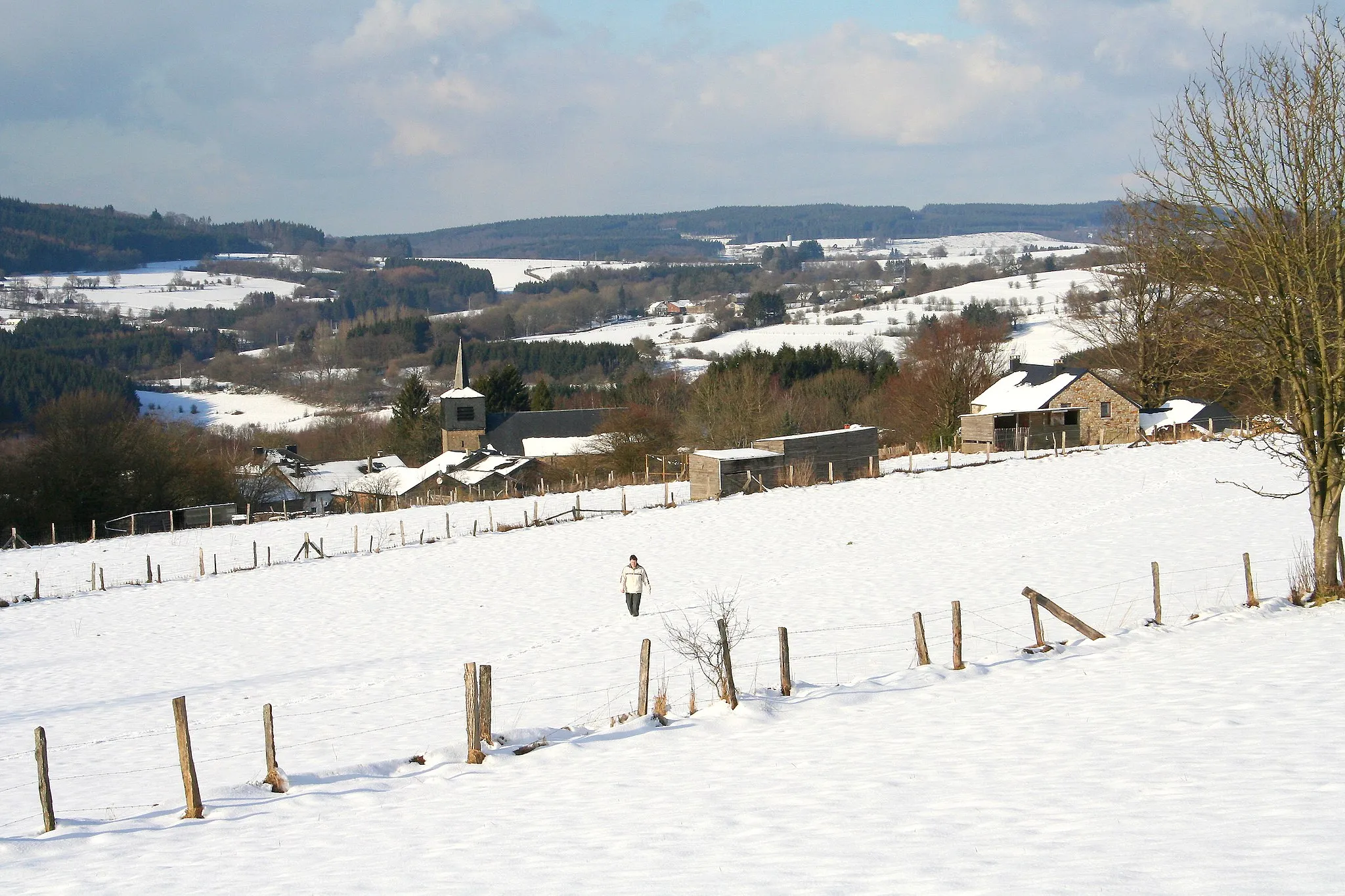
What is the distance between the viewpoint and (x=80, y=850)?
963cm

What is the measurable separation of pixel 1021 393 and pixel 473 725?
48472 millimetres

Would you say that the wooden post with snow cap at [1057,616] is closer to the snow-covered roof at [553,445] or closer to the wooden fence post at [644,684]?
the wooden fence post at [644,684]

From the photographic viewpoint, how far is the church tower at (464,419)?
88.3m

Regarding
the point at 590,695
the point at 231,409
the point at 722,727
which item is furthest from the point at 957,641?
the point at 231,409

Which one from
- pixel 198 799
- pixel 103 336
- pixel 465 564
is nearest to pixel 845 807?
pixel 198 799

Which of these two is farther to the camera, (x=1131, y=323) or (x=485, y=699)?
(x=1131, y=323)

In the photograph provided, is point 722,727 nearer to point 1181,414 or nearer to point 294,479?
point 1181,414

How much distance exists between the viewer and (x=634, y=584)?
76.1 ft

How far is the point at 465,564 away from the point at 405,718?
54.2 feet

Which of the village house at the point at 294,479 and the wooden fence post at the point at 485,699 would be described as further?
the village house at the point at 294,479

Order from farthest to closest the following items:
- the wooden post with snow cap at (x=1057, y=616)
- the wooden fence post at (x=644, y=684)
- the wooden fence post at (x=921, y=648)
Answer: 1. the wooden post with snow cap at (x=1057, y=616)
2. the wooden fence post at (x=921, y=648)
3. the wooden fence post at (x=644, y=684)

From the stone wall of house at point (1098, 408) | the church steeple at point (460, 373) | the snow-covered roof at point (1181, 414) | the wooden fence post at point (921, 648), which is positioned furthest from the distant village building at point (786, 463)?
the church steeple at point (460, 373)

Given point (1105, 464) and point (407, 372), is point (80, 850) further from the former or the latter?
point (407, 372)

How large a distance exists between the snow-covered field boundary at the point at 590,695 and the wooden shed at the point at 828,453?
2076cm
